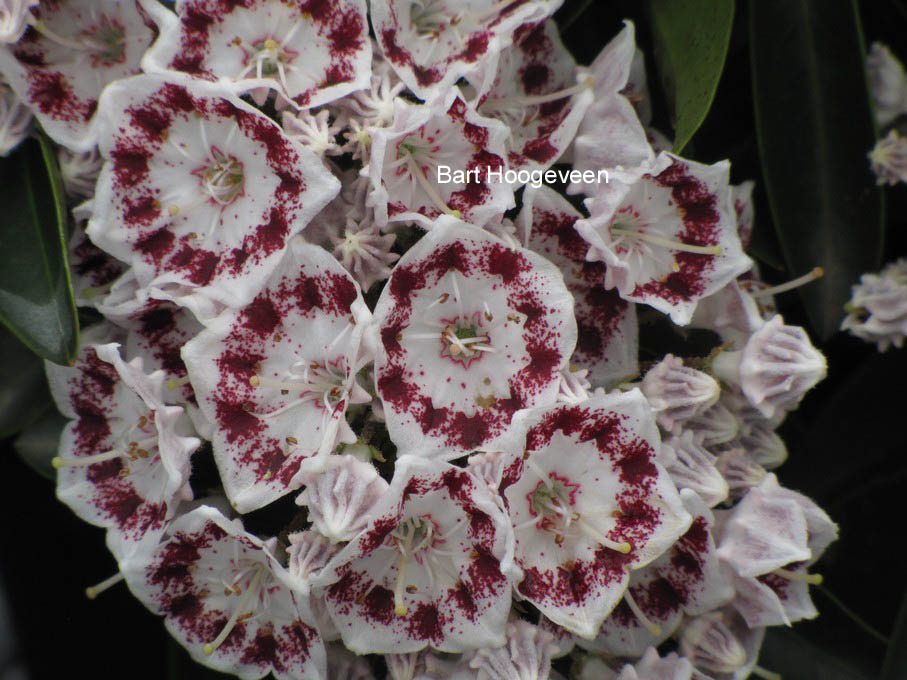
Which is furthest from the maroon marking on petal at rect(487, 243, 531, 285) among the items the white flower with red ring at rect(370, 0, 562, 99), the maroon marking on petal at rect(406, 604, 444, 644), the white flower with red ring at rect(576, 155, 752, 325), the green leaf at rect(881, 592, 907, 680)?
the green leaf at rect(881, 592, 907, 680)

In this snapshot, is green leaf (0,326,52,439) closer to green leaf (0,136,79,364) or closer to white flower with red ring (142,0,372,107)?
green leaf (0,136,79,364)

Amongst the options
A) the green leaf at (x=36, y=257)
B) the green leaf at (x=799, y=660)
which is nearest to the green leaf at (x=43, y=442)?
the green leaf at (x=36, y=257)

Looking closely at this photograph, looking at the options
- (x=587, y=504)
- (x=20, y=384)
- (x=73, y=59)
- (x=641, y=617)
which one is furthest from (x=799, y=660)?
(x=73, y=59)

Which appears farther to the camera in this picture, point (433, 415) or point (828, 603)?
point (828, 603)

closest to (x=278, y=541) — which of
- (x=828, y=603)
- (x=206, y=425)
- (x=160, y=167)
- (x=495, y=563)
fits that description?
(x=206, y=425)

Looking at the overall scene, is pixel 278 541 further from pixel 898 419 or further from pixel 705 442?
pixel 898 419

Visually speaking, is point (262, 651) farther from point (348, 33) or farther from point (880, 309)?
point (880, 309)
